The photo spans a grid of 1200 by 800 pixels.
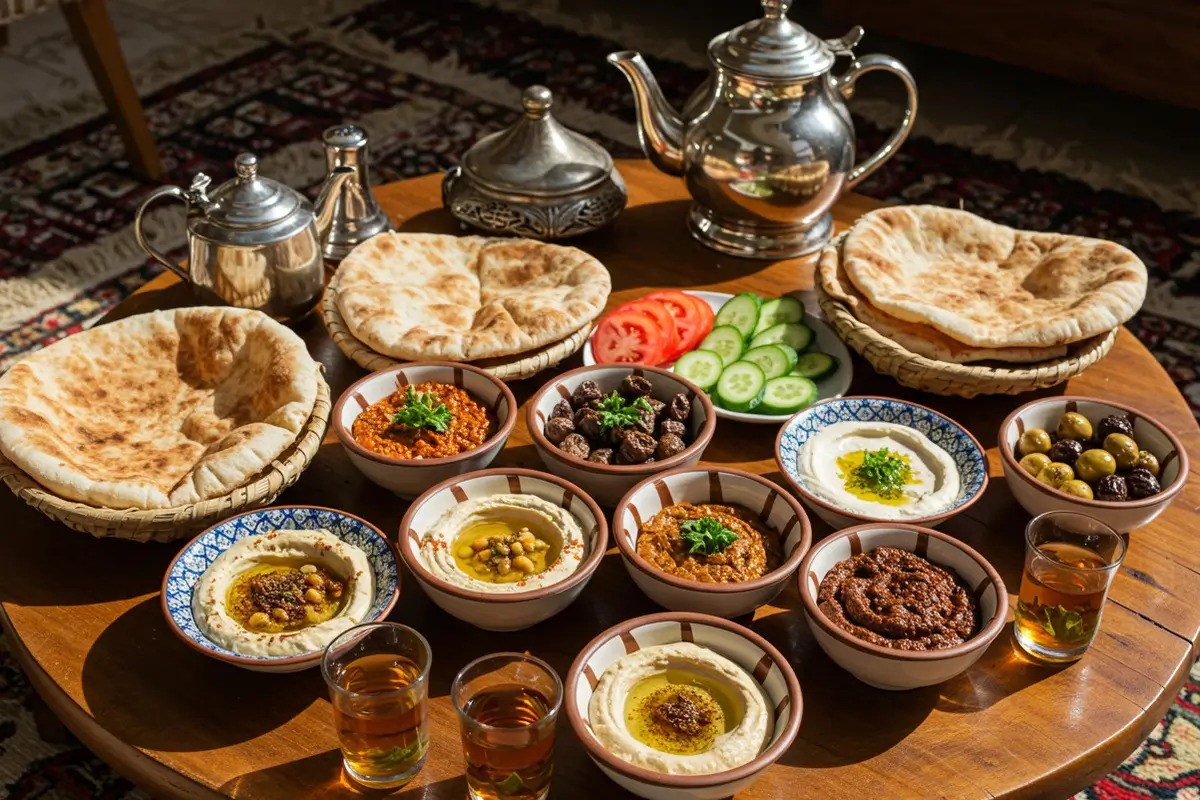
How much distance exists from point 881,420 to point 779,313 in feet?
1.34

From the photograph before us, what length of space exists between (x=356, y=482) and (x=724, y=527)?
0.67 metres

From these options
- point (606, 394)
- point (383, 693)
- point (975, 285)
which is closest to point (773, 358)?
point (606, 394)

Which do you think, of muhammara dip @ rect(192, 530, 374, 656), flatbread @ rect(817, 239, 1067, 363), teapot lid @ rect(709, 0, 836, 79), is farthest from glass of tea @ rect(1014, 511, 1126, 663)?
teapot lid @ rect(709, 0, 836, 79)

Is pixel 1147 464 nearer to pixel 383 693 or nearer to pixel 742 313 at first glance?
pixel 742 313

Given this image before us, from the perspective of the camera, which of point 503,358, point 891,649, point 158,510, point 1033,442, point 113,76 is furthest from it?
point 113,76

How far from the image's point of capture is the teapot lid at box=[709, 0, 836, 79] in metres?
2.52

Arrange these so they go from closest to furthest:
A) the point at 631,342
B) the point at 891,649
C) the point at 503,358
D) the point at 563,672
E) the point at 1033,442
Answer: the point at 891,649 < the point at 563,672 < the point at 1033,442 < the point at 503,358 < the point at 631,342

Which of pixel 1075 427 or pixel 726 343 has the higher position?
pixel 1075 427

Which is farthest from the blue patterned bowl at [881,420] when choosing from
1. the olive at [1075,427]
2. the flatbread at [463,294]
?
the flatbread at [463,294]

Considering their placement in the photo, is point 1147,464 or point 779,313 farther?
point 779,313

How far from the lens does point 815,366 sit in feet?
7.70

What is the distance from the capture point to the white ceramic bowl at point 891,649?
5.18ft

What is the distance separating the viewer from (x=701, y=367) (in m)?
2.28

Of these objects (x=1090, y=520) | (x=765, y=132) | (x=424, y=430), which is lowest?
(x=424, y=430)
